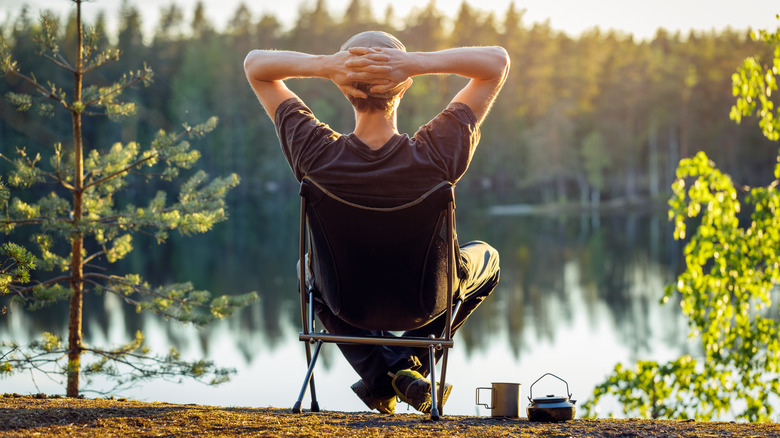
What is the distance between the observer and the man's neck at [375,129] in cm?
258

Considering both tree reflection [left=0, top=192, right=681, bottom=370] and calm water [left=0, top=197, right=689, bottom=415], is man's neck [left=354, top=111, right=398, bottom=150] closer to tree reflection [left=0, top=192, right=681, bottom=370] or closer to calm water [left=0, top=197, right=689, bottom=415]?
calm water [left=0, top=197, right=689, bottom=415]

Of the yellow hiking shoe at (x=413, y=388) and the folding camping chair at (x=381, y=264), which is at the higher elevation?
the folding camping chair at (x=381, y=264)

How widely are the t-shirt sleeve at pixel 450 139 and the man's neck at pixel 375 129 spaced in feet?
0.31

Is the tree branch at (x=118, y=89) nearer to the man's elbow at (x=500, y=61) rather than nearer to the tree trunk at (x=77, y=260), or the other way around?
the tree trunk at (x=77, y=260)

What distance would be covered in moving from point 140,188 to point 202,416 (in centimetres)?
4328

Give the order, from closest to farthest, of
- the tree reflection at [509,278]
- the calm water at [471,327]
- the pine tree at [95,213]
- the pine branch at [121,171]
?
the pine tree at [95,213], the pine branch at [121,171], the calm water at [471,327], the tree reflection at [509,278]

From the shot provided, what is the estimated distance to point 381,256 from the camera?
2682 mm

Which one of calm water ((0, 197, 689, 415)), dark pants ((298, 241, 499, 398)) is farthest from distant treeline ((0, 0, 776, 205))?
dark pants ((298, 241, 499, 398))

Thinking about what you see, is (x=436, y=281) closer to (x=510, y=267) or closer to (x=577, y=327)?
(x=577, y=327)

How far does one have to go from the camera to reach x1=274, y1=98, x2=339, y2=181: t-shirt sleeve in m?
2.59

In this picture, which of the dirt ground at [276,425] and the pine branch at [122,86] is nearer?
the dirt ground at [276,425]

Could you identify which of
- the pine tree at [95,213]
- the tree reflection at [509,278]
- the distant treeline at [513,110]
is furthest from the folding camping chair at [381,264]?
the distant treeline at [513,110]

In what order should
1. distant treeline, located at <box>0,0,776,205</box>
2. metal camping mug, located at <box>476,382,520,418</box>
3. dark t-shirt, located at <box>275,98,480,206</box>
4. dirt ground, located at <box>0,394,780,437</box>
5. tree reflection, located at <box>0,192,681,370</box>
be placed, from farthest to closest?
1. distant treeline, located at <box>0,0,776,205</box>
2. tree reflection, located at <box>0,192,681,370</box>
3. metal camping mug, located at <box>476,382,520,418</box>
4. dark t-shirt, located at <box>275,98,480,206</box>
5. dirt ground, located at <box>0,394,780,437</box>

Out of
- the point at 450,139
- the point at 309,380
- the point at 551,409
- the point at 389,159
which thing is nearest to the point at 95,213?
the point at 309,380
